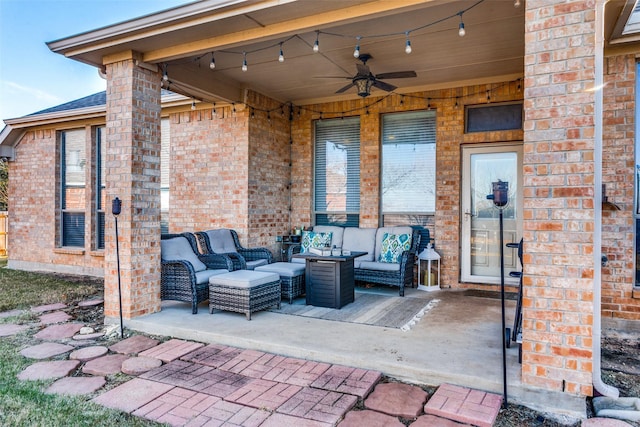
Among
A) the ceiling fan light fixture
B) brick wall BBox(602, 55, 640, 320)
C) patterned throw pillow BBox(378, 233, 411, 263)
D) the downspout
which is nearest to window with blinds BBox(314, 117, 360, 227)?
patterned throw pillow BBox(378, 233, 411, 263)

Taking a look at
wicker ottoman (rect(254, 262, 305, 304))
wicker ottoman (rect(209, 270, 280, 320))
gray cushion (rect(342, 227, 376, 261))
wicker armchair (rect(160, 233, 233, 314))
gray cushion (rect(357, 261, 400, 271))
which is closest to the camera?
wicker ottoman (rect(209, 270, 280, 320))

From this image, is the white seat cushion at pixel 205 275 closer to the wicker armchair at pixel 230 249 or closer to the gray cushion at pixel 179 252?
the gray cushion at pixel 179 252

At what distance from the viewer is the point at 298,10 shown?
343cm

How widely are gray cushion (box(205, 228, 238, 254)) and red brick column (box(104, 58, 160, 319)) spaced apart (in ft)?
3.97

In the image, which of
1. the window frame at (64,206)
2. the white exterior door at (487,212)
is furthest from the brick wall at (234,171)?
the white exterior door at (487,212)

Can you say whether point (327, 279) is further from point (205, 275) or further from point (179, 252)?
point (179, 252)

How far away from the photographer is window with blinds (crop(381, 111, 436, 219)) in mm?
6266

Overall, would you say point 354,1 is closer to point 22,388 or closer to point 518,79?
point 518,79

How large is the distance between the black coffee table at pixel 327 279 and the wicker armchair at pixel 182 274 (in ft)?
3.24

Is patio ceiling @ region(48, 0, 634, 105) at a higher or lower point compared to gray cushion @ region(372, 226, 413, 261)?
higher

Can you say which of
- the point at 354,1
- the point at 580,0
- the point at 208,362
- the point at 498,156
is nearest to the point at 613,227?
the point at 498,156

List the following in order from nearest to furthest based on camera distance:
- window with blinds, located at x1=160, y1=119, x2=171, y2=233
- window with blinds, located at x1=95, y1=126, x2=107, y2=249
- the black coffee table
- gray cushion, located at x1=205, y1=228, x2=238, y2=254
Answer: the black coffee table < gray cushion, located at x1=205, y1=228, x2=238, y2=254 < window with blinds, located at x1=160, y1=119, x2=171, y2=233 < window with blinds, located at x1=95, y1=126, x2=107, y2=249

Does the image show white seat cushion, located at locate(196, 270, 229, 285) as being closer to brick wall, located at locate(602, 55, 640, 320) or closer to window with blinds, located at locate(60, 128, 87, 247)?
brick wall, located at locate(602, 55, 640, 320)

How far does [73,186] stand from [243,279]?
5627 millimetres
